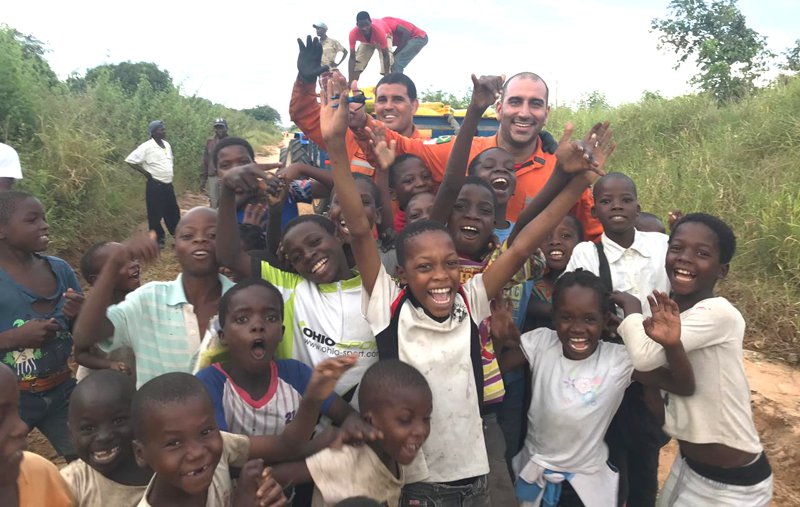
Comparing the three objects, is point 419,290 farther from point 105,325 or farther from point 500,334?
point 105,325

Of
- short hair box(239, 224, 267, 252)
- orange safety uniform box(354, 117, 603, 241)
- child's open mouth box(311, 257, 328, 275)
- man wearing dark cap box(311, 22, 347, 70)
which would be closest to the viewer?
child's open mouth box(311, 257, 328, 275)

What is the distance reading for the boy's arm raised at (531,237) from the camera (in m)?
2.12

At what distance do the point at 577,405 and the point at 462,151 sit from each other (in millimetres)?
1252

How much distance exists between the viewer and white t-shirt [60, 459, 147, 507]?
5.70 ft

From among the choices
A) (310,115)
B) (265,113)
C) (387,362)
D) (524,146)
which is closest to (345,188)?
(387,362)

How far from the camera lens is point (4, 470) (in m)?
1.53

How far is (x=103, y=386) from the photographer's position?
1803mm

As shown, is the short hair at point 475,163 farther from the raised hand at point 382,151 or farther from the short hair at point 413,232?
the short hair at point 413,232

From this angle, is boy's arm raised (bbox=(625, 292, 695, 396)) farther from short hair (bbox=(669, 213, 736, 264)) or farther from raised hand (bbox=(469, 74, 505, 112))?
raised hand (bbox=(469, 74, 505, 112))

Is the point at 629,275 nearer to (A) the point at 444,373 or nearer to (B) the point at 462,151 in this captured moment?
(B) the point at 462,151

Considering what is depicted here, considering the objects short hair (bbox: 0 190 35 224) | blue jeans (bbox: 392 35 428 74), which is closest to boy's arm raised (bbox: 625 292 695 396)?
short hair (bbox: 0 190 35 224)

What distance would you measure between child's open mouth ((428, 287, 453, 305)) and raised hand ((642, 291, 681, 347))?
26.7 inches

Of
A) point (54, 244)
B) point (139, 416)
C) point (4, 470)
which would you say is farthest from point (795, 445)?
point (54, 244)

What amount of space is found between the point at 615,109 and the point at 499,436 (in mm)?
11303
